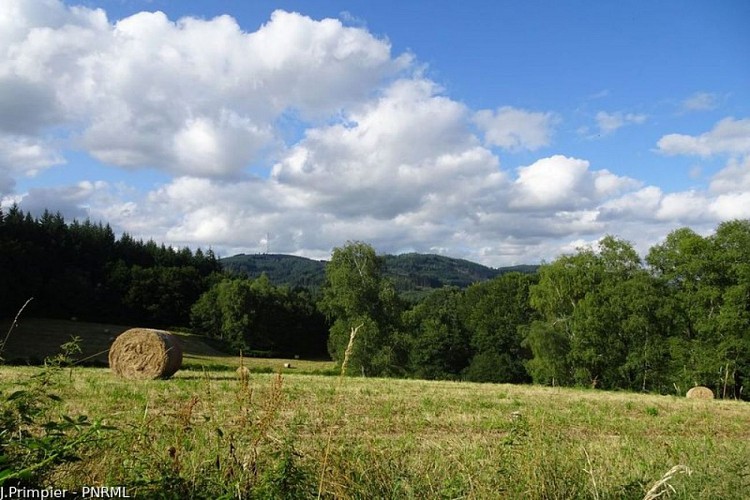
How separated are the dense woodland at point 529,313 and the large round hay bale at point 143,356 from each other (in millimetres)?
11819

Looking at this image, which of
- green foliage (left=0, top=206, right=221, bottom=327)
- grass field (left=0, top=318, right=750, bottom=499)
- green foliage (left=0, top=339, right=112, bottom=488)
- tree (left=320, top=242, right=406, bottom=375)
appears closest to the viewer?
green foliage (left=0, top=339, right=112, bottom=488)

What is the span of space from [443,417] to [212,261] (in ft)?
363

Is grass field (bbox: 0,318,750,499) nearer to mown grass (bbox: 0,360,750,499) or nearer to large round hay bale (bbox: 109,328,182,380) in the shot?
mown grass (bbox: 0,360,750,499)

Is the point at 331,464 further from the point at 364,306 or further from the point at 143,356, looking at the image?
the point at 364,306

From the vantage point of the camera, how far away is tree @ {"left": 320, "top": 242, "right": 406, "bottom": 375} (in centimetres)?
4825

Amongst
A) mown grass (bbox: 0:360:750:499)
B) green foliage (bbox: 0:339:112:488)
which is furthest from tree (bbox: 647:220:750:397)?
green foliage (bbox: 0:339:112:488)

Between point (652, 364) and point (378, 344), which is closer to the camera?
point (652, 364)

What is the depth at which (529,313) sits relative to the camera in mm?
69000

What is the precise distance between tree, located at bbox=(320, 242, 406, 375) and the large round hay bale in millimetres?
26816

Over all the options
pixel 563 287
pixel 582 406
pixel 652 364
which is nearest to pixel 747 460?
pixel 582 406

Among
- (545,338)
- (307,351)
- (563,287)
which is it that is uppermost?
(563,287)

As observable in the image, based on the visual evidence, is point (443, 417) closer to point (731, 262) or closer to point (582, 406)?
point (582, 406)

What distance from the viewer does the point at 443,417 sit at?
44.6 ft

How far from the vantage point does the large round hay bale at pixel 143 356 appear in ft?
68.9
